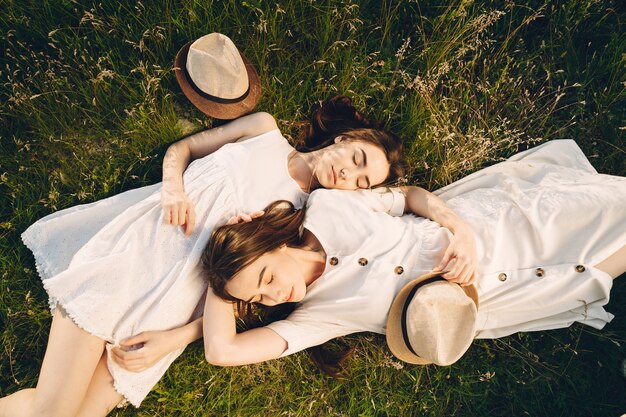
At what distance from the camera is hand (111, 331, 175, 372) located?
3482 millimetres

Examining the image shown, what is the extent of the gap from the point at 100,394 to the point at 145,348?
54 centimetres

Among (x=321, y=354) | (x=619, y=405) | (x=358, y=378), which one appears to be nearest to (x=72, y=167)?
(x=321, y=354)

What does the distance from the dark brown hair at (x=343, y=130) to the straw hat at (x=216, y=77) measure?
0.59m

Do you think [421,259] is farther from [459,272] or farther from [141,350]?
[141,350]

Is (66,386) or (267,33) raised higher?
(267,33)

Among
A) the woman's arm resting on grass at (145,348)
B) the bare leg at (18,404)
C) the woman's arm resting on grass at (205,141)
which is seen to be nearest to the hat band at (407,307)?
the woman's arm resting on grass at (145,348)

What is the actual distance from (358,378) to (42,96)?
3.60 metres

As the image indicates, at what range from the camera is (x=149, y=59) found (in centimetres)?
423

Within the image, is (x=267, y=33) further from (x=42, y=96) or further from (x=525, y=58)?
(x=525, y=58)

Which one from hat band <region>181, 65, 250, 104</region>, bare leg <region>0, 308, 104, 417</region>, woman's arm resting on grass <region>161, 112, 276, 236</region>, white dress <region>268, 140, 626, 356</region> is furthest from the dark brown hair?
bare leg <region>0, 308, 104, 417</region>

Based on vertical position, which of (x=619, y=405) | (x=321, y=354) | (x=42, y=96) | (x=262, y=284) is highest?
(x=42, y=96)

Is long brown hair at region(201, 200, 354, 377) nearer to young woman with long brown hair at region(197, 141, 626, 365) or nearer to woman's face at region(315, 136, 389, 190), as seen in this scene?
young woman with long brown hair at region(197, 141, 626, 365)

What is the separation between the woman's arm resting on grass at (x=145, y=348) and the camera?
348 cm

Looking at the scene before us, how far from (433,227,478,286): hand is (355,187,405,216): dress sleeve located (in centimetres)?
57
